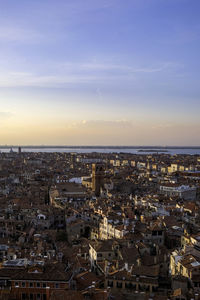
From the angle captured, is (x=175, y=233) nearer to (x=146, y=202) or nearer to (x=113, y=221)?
(x=113, y=221)

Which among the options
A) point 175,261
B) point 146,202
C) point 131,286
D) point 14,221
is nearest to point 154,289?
point 131,286

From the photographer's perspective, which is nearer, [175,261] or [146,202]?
[175,261]

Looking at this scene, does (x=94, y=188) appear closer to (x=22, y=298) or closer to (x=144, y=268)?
(x=144, y=268)

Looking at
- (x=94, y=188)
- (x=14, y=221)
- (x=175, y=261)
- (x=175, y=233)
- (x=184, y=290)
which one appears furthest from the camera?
(x=94, y=188)

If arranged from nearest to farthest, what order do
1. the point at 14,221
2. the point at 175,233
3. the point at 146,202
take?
the point at 175,233 → the point at 14,221 → the point at 146,202

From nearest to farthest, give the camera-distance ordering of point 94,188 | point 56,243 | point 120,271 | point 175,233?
1. point 120,271
2. point 56,243
3. point 175,233
4. point 94,188

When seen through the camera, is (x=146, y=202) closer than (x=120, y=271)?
No

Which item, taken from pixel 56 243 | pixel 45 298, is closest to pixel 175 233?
pixel 56 243

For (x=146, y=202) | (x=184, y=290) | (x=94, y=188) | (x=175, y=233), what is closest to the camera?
(x=184, y=290)
